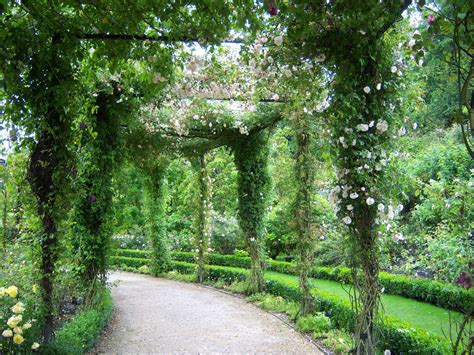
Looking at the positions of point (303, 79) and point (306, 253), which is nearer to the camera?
point (303, 79)

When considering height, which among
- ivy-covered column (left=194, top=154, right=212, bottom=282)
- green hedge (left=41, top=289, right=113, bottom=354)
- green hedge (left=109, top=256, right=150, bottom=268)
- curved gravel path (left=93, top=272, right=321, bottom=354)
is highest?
ivy-covered column (left=194, top=154, right=212, bottom=282)

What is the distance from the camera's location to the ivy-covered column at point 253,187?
8.05 meters

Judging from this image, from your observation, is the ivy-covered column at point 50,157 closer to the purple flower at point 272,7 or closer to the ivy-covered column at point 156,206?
the purple flower at point 272,7

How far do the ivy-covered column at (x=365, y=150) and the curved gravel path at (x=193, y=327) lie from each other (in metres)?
1.75

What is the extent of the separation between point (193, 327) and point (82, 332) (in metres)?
1.87

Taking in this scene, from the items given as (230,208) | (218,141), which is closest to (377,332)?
(218,141)

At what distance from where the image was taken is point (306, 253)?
612 centimetres

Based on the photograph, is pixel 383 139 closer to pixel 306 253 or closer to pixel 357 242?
pixel 357 242

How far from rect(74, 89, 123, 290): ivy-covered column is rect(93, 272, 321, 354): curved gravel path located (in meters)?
0.92

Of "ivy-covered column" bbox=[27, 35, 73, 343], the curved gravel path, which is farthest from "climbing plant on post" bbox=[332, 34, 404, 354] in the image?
"ivy-covered column" bbox=[27, 35, 73, 343]

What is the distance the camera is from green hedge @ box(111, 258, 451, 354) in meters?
3.71

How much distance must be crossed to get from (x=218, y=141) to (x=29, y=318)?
5.78 meters

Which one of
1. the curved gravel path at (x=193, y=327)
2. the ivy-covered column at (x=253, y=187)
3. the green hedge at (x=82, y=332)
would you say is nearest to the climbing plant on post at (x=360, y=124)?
the curved gravel path at (x=193, y=327)

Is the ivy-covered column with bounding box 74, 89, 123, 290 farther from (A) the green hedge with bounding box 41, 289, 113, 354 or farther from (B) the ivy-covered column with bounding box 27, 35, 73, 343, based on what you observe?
(B) the ivy-covered column with bounding box 27, 35, 73, 343
